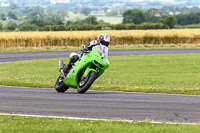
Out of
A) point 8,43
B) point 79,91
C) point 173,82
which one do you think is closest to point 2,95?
point 79,91

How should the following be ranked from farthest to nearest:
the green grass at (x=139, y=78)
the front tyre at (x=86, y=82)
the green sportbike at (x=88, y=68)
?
the green grass at (x=139, y=78) → the green sportbike at (x=88, y=68) → the front tyre at (x=86, y=82)

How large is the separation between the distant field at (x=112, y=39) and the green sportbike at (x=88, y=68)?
4054 cm

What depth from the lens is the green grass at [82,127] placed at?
9599mm

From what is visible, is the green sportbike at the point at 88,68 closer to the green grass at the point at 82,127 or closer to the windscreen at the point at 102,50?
the windscreen at the point at 102,50

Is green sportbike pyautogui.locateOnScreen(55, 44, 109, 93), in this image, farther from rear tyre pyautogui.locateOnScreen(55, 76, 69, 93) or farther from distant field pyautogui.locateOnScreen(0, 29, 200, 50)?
distant field pyautogui.locateOnScreen(0, 29, 200, 50)

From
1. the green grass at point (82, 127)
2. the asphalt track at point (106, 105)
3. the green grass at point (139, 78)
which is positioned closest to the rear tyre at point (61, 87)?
the asphalt track at point (106, 105)

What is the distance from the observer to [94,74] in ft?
48.7

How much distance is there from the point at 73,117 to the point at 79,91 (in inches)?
159

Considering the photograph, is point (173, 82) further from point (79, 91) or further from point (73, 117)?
point (73, 117)

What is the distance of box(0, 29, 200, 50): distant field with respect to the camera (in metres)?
55.8

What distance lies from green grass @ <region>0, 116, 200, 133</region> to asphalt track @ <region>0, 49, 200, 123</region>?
2.57 ft

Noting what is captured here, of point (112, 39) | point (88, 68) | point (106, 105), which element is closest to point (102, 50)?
point (88, 68)

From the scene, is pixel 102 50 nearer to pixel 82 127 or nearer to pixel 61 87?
pixel 61 87

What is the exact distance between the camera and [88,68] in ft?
49.2
